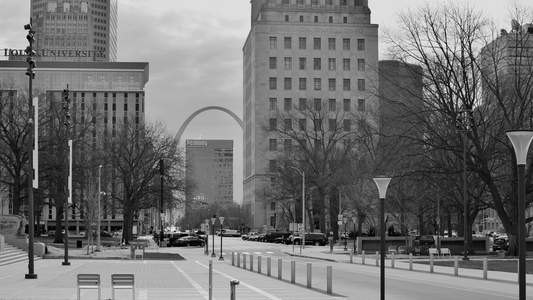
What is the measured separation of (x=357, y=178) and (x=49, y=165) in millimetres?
30243

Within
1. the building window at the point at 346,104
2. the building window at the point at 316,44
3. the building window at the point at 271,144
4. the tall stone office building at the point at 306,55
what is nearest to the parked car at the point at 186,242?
the tall stone office building at the point at 306,55

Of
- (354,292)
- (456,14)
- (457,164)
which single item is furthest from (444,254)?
(354,292)

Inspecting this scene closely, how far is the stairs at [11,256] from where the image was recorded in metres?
42.1

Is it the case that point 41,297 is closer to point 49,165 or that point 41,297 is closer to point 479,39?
point 479,39

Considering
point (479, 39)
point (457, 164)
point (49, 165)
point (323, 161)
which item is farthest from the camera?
point (323, 161)

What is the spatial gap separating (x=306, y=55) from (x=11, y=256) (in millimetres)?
102499

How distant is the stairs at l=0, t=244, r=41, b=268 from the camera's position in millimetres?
42094

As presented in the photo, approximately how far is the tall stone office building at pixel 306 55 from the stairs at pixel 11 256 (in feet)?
304

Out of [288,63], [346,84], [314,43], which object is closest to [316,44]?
[314,43]

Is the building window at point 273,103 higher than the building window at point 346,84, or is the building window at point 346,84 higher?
the building window at point 346,84

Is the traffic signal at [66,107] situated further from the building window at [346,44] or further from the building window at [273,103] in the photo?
the building window at [346,44]

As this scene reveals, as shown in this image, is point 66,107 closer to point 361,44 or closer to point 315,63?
point 315,63

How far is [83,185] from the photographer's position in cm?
7350

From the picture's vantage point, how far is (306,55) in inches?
5561
